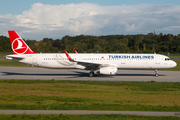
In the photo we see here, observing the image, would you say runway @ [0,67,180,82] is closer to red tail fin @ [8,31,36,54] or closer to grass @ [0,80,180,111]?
red tail fin @ [8,31,36,54]

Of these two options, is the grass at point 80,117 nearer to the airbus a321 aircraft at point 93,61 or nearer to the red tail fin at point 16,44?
the airbus a321 aircraft at point 93,61

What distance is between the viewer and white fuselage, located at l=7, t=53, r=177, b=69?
90.1 ft

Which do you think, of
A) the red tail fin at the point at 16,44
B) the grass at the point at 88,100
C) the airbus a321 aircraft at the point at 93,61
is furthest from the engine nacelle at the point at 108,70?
the red tail fin at the point at 16,44

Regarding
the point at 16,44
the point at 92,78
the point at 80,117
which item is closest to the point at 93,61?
the point at 92,78

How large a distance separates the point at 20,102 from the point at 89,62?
48.8 feet

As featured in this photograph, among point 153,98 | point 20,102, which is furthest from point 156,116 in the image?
point 20,102

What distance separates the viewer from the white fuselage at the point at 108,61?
1081 inches

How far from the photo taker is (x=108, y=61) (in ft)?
90.6

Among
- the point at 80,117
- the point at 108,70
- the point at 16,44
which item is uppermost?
Answer: the point at 16,44

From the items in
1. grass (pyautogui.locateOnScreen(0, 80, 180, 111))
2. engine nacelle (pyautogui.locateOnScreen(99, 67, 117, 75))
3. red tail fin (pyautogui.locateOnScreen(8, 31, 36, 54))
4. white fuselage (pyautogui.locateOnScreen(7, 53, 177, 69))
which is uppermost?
red tail fin (pyautogui.locateOnScreen(8, 31, 36, 54))

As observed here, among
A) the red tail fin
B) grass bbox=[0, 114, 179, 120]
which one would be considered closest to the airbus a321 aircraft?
the red tail fin

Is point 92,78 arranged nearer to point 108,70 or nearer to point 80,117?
point 108,70

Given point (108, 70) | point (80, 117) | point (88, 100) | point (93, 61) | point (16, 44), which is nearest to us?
point (80, 117)

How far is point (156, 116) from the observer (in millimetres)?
9383
